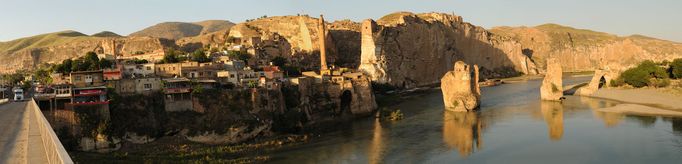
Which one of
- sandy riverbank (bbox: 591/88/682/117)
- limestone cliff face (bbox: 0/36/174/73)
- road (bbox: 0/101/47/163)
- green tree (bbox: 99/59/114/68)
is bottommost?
sandy riverbank (bbox: 591/88/682/117)

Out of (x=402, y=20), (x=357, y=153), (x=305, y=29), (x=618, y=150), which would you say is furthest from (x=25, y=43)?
(x=618, y=150)

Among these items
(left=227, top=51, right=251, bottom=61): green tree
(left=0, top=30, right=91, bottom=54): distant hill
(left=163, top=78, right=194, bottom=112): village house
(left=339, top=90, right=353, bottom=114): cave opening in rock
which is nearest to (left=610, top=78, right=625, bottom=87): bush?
(left=339, top=90, right=353, bottom=114): cave opening in rock

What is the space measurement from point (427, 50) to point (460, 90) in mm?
60938

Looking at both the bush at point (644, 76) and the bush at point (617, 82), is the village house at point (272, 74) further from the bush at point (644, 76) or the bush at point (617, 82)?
the bush at point (644, 76)

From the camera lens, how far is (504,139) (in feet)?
133

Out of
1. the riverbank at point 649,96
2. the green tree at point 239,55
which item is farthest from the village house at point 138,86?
the riverbank at point 649,96

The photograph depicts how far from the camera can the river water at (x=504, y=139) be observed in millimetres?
Answer: 34188

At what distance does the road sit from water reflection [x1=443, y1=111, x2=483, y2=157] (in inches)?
972

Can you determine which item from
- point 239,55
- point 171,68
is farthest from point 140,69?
point 239,55

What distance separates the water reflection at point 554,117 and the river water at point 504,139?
77mm

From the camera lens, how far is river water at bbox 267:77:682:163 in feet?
112

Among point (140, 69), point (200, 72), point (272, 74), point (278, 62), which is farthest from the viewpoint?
point (278, 62)

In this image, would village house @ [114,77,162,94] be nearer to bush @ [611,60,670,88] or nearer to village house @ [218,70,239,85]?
village house @ [218,70,239,85]

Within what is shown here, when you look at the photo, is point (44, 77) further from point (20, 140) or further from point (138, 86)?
point (20, 140)
